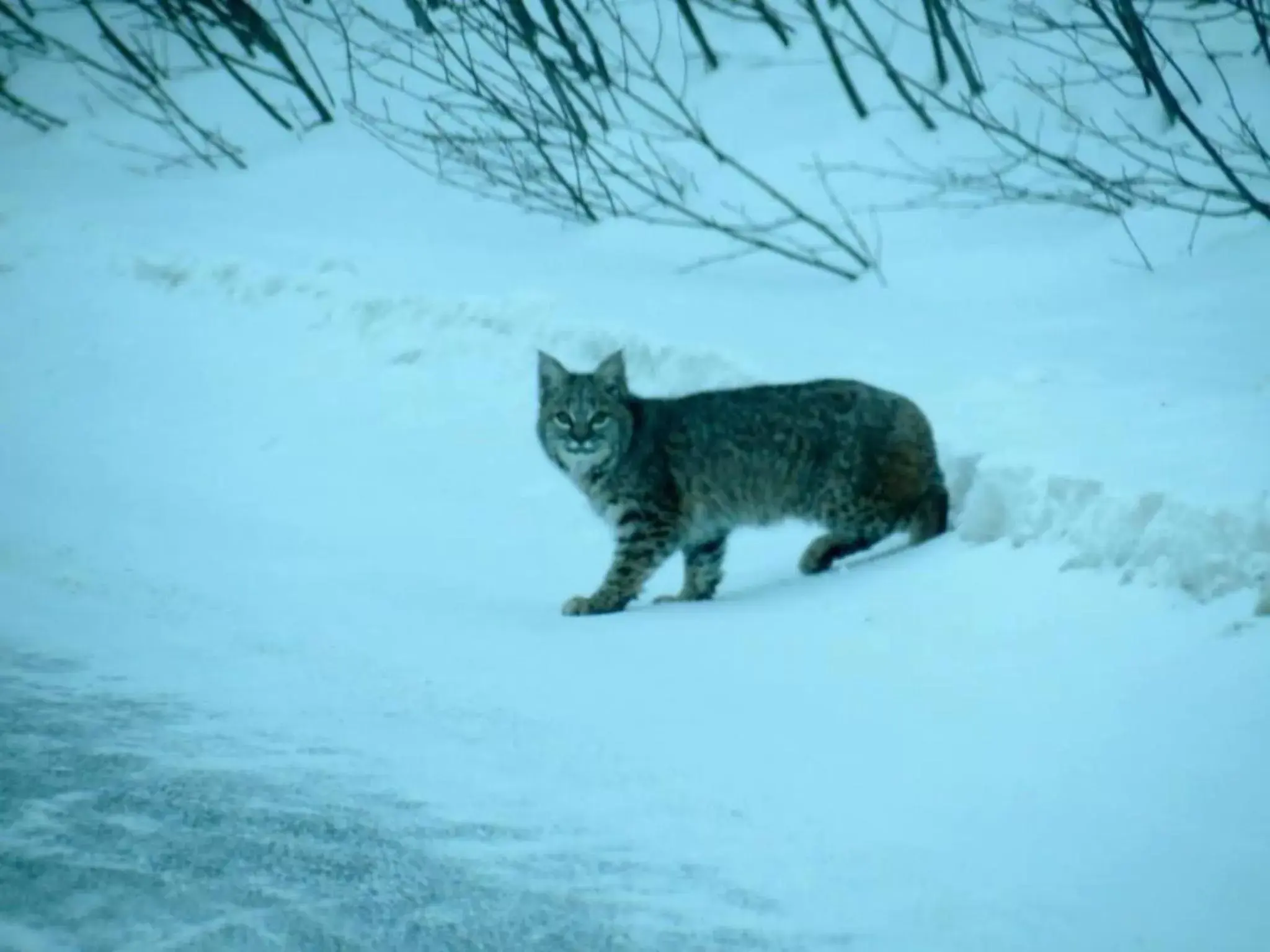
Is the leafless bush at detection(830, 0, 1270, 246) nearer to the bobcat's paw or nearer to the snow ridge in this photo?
the snow ridge

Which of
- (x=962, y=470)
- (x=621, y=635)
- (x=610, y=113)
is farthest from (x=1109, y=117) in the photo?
(x=621, y=635)

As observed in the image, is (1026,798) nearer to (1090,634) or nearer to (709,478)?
(1090,634)

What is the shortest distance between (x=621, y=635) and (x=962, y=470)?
1.80 meters

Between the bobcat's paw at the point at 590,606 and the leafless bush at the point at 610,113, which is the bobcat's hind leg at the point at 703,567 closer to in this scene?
the bobcat's paw at the point at 590,606

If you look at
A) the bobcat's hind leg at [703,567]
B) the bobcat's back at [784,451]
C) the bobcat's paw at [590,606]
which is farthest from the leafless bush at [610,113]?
the bobcat's paw at [590,606]

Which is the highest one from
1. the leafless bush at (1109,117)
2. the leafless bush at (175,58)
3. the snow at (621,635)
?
the leafless bush at (175,58)

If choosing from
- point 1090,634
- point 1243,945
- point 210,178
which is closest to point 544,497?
point 1090,634

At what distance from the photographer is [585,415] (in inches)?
305

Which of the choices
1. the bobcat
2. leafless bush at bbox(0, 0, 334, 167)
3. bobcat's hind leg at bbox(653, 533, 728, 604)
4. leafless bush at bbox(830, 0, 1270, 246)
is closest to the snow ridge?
the bobcat

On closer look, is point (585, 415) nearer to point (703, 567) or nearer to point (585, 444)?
point (585, 444)

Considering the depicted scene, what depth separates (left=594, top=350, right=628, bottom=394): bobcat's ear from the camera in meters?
7.81

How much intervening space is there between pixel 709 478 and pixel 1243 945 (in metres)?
4.44

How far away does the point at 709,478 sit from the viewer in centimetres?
772

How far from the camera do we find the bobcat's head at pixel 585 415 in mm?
7723
